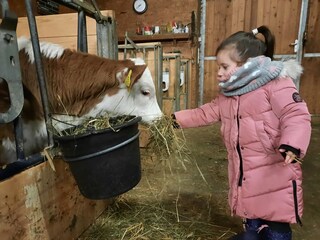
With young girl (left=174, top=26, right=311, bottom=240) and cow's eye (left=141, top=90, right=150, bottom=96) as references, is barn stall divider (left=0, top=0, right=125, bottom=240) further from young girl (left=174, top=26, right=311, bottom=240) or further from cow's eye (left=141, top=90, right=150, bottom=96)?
young girl (left=174, top=26, right=311, bottom=240)

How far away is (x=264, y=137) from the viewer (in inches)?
43.2

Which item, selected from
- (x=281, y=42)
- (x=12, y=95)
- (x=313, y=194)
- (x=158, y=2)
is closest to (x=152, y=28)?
(x=158, y=2)

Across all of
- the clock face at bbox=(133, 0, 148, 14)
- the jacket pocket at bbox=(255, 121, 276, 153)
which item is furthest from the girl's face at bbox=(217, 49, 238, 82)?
the clock face at bbox=(133, 0, 148, 14)

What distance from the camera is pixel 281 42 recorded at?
513 centimetres

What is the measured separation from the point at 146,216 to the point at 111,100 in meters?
0.73

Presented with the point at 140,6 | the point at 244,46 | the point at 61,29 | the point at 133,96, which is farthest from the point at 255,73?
the point at 140,6

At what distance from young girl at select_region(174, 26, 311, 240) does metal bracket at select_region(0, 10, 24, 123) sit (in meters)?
0.80

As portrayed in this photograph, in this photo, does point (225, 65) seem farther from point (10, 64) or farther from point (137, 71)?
point (10, 64)

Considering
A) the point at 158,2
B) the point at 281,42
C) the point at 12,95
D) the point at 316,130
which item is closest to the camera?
the point at 12,95

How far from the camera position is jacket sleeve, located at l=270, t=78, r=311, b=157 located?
3.13 ft

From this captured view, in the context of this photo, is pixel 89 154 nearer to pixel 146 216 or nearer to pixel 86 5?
pixel 146 216

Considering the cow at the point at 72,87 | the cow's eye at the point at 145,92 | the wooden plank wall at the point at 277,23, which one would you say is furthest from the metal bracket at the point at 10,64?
the wooden plank wall at the point at 277,23

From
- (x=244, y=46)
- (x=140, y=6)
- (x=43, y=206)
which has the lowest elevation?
(x=43, y=206)

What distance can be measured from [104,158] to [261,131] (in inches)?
25.0
